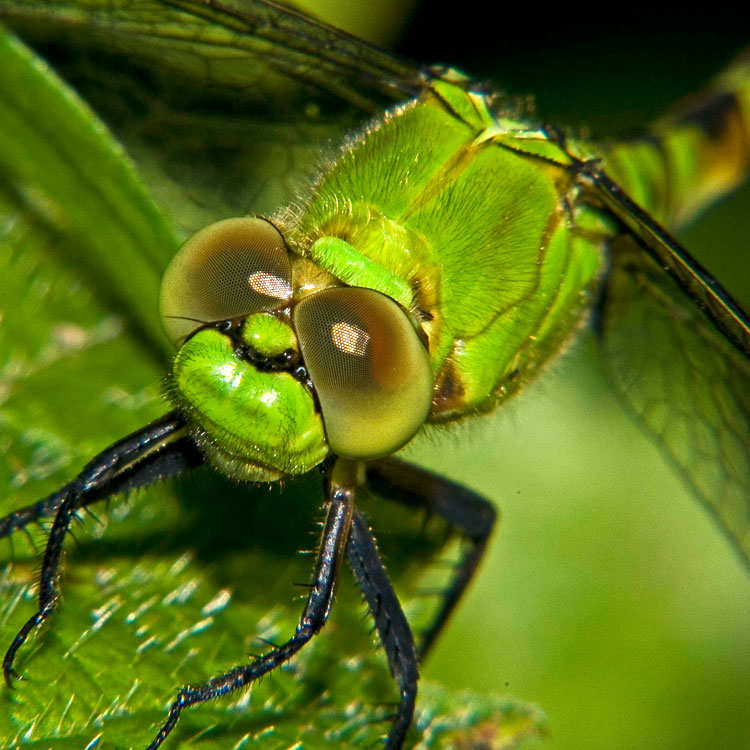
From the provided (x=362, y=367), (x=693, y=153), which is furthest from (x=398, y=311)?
(x=693, y=153)

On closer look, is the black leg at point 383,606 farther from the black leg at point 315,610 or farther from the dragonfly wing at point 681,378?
the dragonfly wing at point 681,378

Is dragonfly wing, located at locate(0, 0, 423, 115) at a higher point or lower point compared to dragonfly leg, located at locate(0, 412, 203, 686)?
A: higher

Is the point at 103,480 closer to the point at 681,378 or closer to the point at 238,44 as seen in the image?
the point at 238,44

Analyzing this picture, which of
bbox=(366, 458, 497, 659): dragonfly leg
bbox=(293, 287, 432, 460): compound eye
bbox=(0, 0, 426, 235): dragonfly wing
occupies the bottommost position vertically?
bbox=(366, 458, 497, 659): dragonfly leg

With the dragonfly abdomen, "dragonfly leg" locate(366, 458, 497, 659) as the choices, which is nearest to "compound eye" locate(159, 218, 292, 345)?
"dragonfly leg" locate(366, 458, 497, 659)

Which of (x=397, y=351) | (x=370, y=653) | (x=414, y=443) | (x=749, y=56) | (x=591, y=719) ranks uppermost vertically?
(x=749, y=56)

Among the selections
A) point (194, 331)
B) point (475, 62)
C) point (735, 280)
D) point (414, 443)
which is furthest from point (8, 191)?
point (735, 280)

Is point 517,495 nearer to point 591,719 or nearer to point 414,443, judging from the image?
point 591,719

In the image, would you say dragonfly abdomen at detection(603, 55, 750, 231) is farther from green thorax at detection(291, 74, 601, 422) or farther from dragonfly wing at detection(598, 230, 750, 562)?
green thorax at detection(291, 74, 601, 422)
